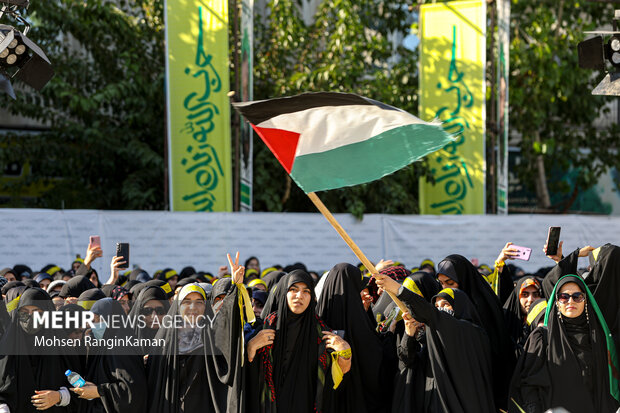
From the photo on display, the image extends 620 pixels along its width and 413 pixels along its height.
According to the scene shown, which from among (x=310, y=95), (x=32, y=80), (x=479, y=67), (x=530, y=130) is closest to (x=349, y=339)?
(x=310, y=95)

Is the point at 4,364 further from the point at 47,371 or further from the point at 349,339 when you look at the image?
the point at 349,339

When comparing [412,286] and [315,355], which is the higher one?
[412,286]

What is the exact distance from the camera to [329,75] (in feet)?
40.2

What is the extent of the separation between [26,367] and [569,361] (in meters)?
3.01

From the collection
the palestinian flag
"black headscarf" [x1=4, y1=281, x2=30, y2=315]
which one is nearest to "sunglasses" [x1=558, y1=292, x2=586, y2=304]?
the palestinian flag

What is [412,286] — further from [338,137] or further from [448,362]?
[338,137]

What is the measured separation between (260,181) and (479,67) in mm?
3578

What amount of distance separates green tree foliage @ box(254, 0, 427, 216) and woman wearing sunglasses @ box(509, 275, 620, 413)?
7168mm

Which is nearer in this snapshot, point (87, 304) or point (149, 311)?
point (149, 311)

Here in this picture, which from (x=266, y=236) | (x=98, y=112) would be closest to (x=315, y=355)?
(x=266, y=236)

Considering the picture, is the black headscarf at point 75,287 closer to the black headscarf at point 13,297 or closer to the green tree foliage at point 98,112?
the black headscarf at point 13,297

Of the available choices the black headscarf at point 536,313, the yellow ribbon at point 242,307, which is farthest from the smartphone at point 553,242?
the yellow ribbon at point 242,307

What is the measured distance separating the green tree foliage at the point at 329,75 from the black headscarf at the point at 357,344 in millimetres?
6952

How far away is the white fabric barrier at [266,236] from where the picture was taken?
9594mm
